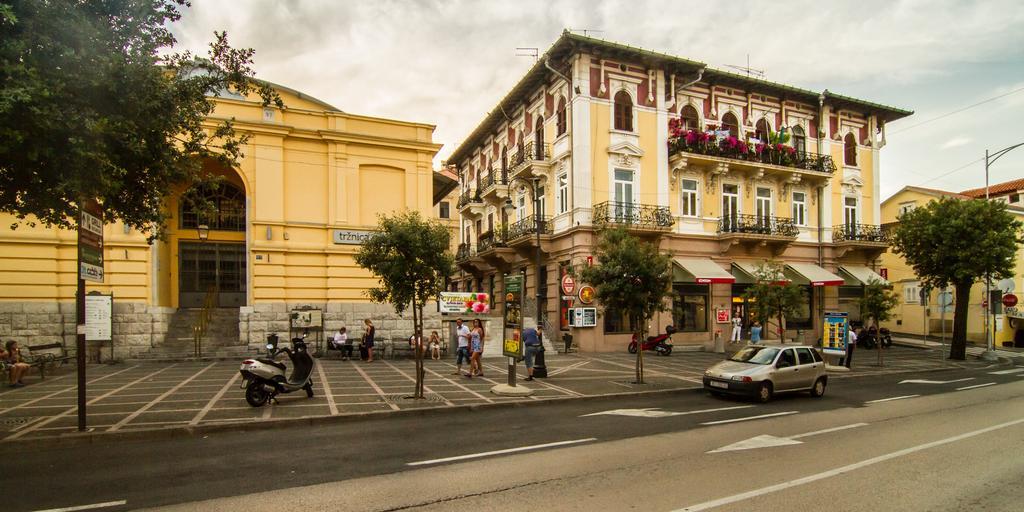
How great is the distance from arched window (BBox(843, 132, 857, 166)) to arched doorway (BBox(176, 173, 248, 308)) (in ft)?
111

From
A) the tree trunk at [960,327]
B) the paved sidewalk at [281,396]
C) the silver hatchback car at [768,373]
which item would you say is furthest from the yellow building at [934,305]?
the silver hatchback car at [768,373]

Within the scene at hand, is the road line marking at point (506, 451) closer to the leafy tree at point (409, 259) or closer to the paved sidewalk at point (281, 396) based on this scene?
the paved sidewalk at point (281, 396)

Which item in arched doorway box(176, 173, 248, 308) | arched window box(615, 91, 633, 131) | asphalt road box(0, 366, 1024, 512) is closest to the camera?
asphalt road box(0, 366, 1024, 512)

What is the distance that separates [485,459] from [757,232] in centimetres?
2609

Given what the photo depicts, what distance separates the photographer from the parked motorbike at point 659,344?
26.5 meters

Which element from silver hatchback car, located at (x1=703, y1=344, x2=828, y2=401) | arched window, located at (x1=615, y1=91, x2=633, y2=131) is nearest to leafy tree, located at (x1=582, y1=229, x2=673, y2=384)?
silver hatchback car, located at (x1=703, y1=344, x2=828, y2=401)

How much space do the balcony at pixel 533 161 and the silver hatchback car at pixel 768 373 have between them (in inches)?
640

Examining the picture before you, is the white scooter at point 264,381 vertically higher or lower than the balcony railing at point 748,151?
lower

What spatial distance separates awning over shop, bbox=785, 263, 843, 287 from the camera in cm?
3109

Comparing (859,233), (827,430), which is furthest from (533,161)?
(827,430)

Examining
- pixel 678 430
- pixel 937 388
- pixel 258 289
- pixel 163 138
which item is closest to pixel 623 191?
pixel 937 388

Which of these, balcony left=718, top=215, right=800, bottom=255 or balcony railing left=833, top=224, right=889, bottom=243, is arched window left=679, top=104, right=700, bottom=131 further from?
balcony railing left=833, top=224, right=889, bottom=243

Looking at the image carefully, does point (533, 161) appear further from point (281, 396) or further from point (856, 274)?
point (856, 274)

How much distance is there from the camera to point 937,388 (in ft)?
57.3
